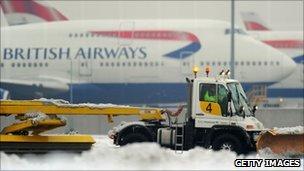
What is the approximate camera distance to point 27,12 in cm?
5022

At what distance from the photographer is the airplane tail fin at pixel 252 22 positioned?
57688 mm

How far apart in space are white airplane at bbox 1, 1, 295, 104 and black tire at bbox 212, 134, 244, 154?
26971mm

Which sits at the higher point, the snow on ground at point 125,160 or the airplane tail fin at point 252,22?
the airplane tail fin at point 252,22

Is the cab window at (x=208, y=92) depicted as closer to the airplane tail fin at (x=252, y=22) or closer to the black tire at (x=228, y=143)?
the black tire at (x=228, y=143)

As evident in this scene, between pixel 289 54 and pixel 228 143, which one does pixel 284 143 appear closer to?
pixel 228 143

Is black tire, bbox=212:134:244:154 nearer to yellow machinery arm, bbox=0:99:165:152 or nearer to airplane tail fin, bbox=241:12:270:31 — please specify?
yellow machinery arm, bbox=0:99:165:152

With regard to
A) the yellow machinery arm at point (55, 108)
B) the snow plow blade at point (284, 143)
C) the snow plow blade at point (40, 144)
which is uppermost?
the yellow machinery arm at point (55, 108)

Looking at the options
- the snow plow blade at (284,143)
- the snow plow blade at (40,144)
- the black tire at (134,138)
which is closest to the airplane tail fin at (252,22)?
the snow plow blade at (284,143)

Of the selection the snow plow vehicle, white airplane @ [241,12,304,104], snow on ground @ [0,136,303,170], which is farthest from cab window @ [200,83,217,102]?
white airplane @ [241,12,304,104]

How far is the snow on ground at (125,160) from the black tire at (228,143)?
3.73 feet

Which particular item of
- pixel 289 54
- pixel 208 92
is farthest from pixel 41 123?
pixel 289 54

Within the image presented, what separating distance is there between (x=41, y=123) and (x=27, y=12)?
119ft

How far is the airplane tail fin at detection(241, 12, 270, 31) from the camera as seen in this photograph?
57.7 m

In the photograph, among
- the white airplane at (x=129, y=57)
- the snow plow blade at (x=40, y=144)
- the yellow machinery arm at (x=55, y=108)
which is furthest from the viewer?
the white airplane at (x=129, y=57)
